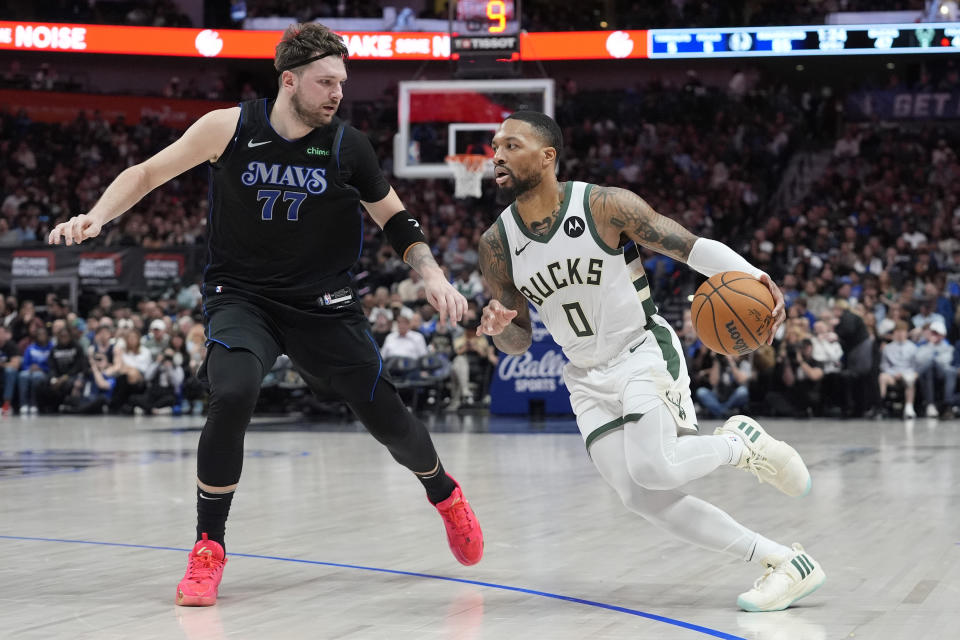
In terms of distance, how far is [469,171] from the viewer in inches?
700

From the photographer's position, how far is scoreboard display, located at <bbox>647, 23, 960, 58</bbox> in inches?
900

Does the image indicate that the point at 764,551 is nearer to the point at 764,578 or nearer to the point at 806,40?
the point at 764,578

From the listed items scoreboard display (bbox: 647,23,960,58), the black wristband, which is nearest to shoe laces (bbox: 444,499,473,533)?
the black wristband

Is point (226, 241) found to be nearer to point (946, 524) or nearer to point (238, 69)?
point (946, 524)

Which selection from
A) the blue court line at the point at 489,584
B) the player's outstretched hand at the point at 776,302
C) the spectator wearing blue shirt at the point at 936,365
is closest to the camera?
the blue court line at the point at 489,584

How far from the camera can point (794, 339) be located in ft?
53.6

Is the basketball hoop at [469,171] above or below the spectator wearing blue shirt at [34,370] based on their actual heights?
above

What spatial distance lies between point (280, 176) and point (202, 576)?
5.43ft

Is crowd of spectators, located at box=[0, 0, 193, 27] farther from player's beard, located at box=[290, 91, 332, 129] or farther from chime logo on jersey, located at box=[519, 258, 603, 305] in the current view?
chime logo on jersey, located at box=[519, 258, 603, 305]

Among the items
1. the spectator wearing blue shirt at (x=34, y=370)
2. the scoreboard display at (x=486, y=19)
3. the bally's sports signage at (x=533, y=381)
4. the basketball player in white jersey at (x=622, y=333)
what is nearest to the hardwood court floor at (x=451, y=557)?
the basketball player in white jersey at (x=622, y=333)

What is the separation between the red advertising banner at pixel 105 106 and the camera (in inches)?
1150

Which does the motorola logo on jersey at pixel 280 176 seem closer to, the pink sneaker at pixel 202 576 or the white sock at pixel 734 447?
the pink sneaker at pixel 202 576

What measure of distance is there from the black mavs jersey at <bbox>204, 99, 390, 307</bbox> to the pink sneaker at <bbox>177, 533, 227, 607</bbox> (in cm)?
107

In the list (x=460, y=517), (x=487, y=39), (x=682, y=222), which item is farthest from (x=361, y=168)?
(x=682, y=222)
